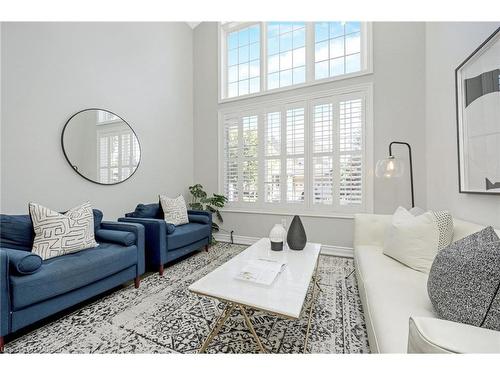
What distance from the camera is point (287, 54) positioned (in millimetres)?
3535

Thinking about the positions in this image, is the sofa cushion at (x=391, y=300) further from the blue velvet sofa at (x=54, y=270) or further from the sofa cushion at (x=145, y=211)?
the sofa cushion at (x=145, y=211)

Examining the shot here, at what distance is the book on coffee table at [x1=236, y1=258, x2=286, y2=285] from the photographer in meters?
1.31

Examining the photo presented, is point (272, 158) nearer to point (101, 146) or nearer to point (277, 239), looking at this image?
point (277, 239)

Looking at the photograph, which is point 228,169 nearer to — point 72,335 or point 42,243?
point 42,243

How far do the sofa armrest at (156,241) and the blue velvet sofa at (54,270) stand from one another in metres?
0.23

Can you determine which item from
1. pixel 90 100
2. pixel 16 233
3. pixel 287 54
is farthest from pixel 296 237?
pixel 287 54

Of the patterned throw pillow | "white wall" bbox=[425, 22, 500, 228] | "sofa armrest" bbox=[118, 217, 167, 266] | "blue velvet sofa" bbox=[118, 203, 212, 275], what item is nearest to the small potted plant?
"blue velvet sofa" bbox=[118, 203, 212, 275]

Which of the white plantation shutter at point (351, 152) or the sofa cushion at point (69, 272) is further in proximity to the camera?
the white plantation shutter at point (351, 152)

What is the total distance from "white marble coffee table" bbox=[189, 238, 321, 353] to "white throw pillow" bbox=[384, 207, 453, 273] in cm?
68

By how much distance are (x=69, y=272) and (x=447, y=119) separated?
11.8 ft

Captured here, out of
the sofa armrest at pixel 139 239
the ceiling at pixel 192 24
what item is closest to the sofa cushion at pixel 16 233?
the sofa armrest at pixel 139 239

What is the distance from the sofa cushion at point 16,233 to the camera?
5.66 feet

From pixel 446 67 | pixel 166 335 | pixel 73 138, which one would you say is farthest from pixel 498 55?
pixel 73 138
